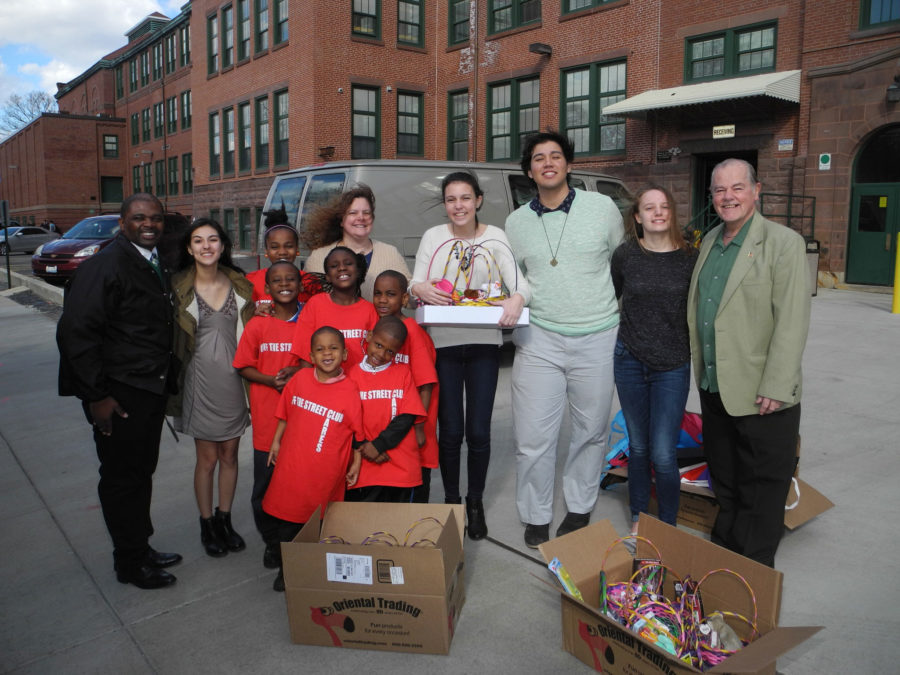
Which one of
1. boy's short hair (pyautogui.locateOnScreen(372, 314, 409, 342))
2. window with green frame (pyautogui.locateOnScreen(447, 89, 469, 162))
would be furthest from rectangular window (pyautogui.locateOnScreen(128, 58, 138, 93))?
boy's short hair (pyautogui.locateOnScreen(372, 314, 409, 342))

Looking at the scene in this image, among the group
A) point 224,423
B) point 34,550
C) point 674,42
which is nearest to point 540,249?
point 224,423

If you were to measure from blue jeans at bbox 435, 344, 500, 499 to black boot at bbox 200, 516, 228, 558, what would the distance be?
1.22 metres

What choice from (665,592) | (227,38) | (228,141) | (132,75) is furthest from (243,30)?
(665,592)

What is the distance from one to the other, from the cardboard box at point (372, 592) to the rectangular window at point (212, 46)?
1157 inches

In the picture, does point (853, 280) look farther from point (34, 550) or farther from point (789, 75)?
point (34, 550)

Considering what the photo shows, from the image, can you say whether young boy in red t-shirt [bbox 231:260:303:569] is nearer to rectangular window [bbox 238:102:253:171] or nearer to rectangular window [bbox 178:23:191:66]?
rectangular window [bbox 238:102:253:171]

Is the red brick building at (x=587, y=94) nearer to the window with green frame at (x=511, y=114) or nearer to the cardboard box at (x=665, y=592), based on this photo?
the window with green frame at (x=511, y=114)

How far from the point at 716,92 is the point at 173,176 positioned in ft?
104

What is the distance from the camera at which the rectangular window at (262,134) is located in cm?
2553

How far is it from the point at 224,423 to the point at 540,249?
182cm

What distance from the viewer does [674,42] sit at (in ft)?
57.9

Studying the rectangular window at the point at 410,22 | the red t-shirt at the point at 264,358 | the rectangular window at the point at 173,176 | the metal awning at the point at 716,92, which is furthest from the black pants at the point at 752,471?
the rectangular window at the point at 173,176

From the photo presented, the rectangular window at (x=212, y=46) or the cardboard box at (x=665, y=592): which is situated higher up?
the rectangular window at (x=212, y=46)

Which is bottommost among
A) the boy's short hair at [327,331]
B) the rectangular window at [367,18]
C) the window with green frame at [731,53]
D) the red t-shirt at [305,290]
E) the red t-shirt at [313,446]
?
the red t-shirt at [313,446]
